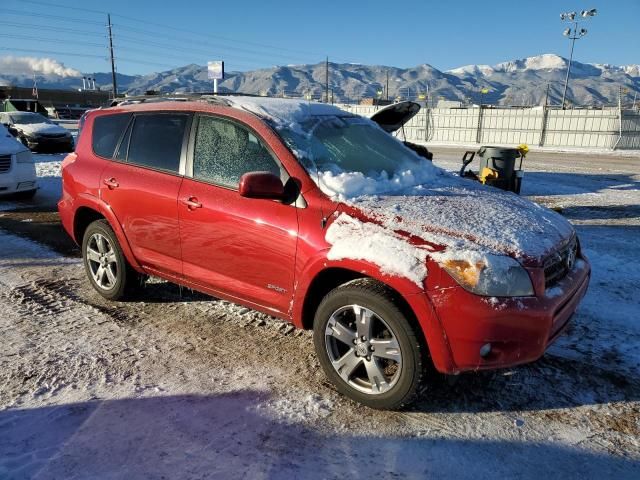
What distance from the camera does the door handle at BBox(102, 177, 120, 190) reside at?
4.18 m

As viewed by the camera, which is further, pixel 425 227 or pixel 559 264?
pixel 559 264

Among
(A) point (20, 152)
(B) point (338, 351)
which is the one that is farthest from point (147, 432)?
(A) point (20, 152)

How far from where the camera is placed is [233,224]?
3348 millimetres

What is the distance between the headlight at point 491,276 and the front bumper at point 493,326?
0.03m

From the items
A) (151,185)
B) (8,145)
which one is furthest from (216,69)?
(151,185)

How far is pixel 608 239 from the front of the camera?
21.6ft

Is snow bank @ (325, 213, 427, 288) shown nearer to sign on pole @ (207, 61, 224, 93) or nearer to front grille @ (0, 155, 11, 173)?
front grille @ (0, 155, 11, 173)

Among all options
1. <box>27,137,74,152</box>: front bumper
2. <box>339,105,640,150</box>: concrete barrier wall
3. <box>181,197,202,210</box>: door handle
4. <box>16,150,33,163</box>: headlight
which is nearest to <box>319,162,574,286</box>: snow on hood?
<box>181,197,202,210</box>: door handle

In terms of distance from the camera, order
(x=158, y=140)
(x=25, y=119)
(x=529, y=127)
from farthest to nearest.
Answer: (x=529, y=127) → (x=25, y=119) → (x=158, y=140)

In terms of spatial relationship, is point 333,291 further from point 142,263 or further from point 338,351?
point 142,263

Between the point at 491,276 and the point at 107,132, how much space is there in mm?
3641

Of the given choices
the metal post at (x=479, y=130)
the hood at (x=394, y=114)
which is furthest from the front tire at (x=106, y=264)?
the metal post at (x=479, y=130)

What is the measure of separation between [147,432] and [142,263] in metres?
→ 1.80

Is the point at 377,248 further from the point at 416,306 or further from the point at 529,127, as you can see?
the point at 529,127
